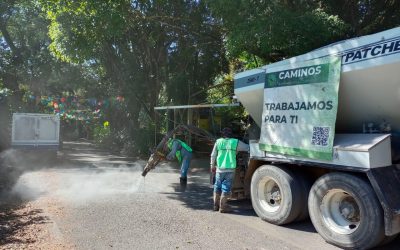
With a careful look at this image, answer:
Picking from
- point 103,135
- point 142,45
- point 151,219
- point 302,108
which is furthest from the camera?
point 103,135

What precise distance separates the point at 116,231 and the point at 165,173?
705cm

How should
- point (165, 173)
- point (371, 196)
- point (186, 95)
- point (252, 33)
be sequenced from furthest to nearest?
point (186, 95) < point (165, 173) < point (252, 33) < point (371, 196)

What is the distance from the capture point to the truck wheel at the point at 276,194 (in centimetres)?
643

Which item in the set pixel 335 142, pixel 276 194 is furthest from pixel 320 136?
pixel 276 194

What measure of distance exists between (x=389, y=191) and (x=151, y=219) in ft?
12.5

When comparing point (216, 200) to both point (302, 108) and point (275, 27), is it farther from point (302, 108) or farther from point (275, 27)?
point (275, 27)

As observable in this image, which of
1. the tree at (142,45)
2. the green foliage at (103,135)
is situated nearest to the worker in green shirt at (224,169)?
the tree at (142,45)

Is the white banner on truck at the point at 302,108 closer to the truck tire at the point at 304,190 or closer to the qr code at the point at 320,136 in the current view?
the qr code at the point at 320,136

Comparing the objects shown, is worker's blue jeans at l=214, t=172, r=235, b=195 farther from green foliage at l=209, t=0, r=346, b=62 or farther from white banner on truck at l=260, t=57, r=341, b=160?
green foliage at l=209, t=0, r=346, b=62

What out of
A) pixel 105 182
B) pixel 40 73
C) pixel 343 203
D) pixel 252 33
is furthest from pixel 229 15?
pixel 40 73

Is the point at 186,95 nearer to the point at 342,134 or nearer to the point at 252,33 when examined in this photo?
the point at 252,33

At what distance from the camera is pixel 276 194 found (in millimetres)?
6930

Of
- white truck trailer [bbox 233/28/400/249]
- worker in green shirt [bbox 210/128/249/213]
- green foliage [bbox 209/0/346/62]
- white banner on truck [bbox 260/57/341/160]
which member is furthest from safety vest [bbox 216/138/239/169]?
green foliage [bbox 209/0/346/62]

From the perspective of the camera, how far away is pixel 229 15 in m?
10.8
